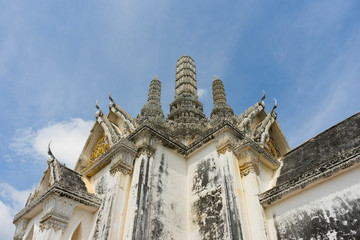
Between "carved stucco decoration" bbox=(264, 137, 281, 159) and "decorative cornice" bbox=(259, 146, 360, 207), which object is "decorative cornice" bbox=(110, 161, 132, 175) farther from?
"carved stucco decoration" bbox=(264, 137, 281, 159)

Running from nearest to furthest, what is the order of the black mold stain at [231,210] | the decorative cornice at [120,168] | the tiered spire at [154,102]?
1. the black mold stain at [231,210]
2. the decorative cornice at [120,168]
3. the tiered spire at [154,102]

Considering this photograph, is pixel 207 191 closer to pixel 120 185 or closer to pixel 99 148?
pixel 120 185

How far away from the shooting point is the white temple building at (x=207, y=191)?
659 cm

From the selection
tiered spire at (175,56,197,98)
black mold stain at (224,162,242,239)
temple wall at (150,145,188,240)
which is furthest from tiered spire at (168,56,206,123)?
black mold stain at (224,162,242,239)

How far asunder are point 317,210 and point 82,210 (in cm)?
643

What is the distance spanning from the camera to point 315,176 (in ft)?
22.4

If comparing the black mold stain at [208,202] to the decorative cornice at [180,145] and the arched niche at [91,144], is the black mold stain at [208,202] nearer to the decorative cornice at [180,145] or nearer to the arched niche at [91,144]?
the decorative cornice at [180,145]

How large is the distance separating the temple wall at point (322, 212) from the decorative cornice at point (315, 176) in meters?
0.14

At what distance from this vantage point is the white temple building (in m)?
6.59

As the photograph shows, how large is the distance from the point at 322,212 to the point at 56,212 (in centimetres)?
673

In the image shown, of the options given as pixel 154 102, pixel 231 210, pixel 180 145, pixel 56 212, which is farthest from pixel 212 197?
pixel 154 102

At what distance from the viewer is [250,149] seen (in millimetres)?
8508

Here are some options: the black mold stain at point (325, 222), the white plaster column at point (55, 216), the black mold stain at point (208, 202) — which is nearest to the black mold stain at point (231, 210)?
the black mold stain at point (208, 202)

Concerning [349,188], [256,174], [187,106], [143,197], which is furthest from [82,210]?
[187,106]
